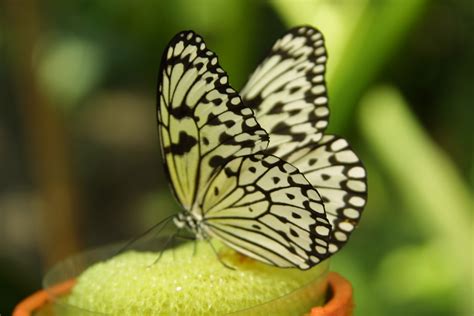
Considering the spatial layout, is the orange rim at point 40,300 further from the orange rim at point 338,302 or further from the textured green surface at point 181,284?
the orange rim at point 338,302

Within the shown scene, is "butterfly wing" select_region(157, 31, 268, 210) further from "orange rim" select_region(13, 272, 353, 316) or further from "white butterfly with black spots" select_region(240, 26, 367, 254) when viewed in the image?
"orange rim" select_region(13, 272, 353, 316)

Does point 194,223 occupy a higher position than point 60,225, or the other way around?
point 194,223

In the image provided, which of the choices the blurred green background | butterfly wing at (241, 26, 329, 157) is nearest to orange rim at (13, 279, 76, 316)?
butterfly wing at (241, 26, 329, 157)

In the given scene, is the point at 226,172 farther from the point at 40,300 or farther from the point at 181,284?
the point at 40,300

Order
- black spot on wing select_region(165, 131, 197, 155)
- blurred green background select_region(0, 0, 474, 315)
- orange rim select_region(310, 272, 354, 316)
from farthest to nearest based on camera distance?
1. blurred green background select_region(0, 0, 474, 315)
2. black spot on wing select_region(165, 131, 197, 155)
3. orange rim select_region(310, 272, 354, 316)

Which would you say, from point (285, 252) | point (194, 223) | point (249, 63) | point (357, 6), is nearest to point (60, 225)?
point (249, 63)

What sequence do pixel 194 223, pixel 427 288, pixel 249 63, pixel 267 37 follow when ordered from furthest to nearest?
pixel 267 37 → pixel 249 63 → pixel 427 288 → pixel 194 223

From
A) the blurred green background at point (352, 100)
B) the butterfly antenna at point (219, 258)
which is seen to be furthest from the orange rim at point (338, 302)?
the blurred green background at point (352, 100)

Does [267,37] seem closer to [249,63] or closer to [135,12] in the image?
[249,63]
